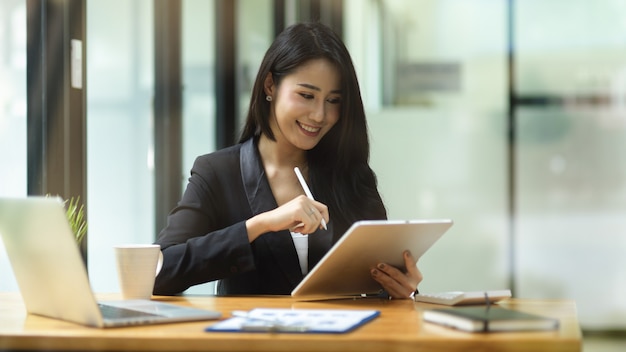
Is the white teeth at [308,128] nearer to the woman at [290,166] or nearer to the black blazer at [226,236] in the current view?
the woman at [290,166]

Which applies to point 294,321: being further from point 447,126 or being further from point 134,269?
point 447,126

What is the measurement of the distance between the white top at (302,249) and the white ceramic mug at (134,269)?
0.52 meters

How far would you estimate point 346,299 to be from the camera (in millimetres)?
1741

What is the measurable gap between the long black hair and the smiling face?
0.02 m

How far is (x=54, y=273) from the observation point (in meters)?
1.38

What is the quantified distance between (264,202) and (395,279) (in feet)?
1.76

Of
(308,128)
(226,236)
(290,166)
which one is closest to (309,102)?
(308,128)

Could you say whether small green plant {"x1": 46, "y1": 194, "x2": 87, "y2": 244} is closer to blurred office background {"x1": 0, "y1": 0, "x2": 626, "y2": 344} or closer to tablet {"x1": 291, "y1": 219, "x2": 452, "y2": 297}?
tablet {"x1": 291, "y1": 219, "x2": 452, "y2": 297}

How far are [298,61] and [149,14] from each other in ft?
3.59

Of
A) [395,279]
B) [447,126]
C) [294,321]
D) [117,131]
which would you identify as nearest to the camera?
[294,321]

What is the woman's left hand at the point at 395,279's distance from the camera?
1735 mm

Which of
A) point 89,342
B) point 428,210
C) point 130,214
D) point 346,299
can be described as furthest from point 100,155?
point 428,210

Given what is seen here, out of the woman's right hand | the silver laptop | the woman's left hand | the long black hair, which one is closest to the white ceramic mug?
the silver laptop

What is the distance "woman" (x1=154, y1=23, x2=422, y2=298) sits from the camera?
83.4 inches
